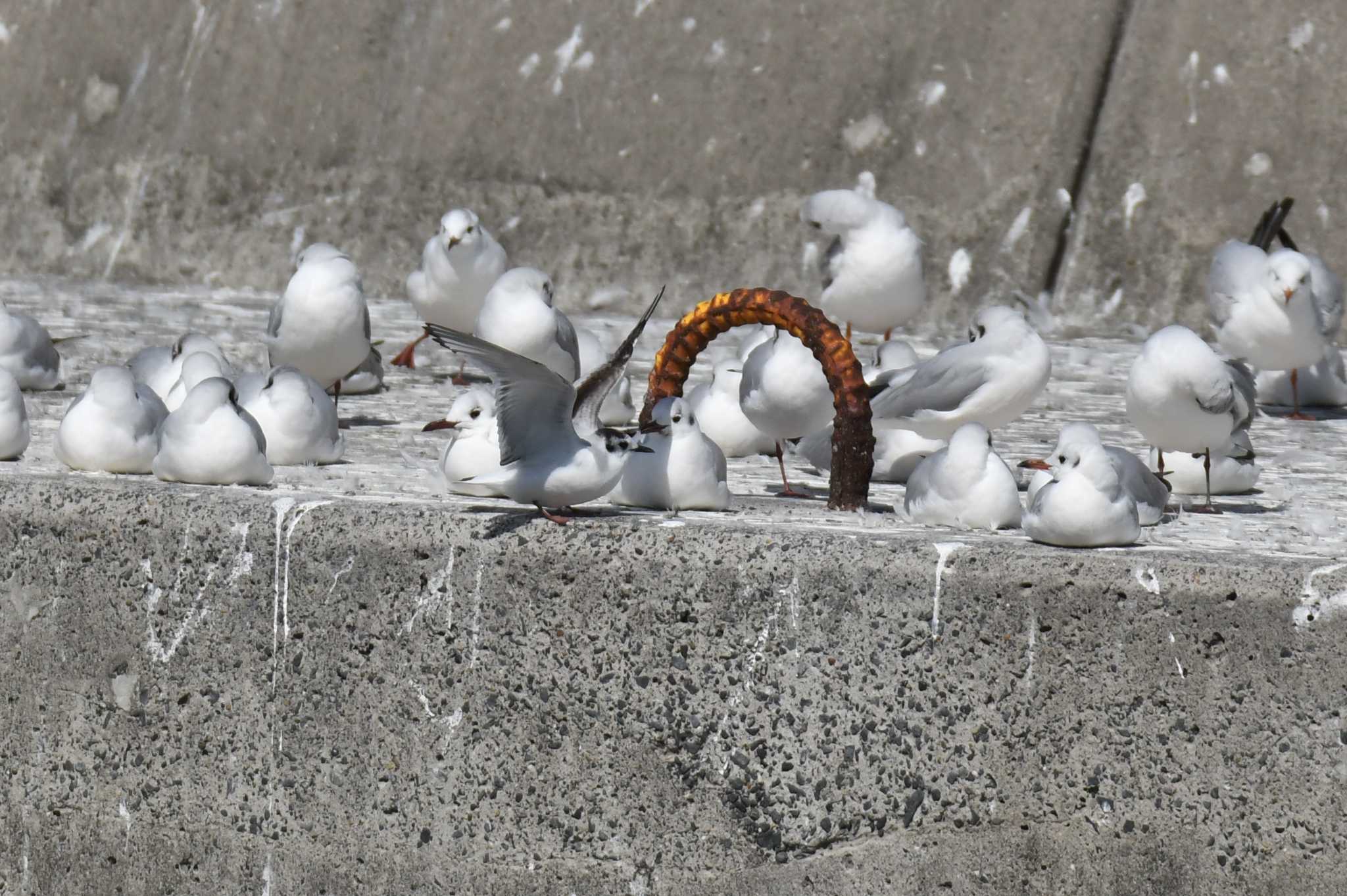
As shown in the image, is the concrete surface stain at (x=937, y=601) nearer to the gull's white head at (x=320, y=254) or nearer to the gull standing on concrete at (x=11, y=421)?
the gull standing on concrete at (x=11, y=421)

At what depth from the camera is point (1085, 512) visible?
11.1 ft

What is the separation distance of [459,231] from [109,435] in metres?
2.51

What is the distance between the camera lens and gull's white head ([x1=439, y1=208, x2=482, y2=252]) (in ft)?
21.1

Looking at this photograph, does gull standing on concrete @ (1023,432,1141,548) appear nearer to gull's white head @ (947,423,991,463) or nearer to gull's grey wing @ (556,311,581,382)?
gull's white head @ (947,423,991,463)

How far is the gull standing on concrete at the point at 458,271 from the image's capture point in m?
6.45

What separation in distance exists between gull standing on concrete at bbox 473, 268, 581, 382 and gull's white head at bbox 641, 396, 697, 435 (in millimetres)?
1558

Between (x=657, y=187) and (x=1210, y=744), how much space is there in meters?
5.90

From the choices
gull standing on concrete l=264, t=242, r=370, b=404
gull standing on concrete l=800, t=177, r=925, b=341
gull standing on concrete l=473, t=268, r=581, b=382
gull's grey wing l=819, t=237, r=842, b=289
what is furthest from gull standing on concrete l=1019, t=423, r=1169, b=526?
gull's grey wing l=819, t=237, r=842, b=289

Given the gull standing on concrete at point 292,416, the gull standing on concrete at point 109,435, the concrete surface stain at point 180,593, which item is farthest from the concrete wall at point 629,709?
the gull standing on concrete at point 292,416

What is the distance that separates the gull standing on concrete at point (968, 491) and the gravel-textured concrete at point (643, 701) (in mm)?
97

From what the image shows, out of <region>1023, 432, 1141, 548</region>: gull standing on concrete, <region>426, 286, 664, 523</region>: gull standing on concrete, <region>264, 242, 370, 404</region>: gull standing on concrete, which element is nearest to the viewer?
<region>1023, 432, 1141, 548</region>: gull standing on concrete

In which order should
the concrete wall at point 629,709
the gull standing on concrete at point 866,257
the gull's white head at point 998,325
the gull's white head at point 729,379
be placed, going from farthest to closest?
the gull standing on concrete at point 866,257
the gull's white head at point 729,379
the gull's white head at point 998,325
the concrete wall at point 629,709

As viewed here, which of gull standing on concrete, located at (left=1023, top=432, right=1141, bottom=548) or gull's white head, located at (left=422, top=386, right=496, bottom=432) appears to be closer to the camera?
gull standing on concrete, located at (left=1023, top=432, right=1141, bottom=548)

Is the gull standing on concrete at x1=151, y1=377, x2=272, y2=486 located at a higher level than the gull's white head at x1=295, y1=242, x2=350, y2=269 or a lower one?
lower
